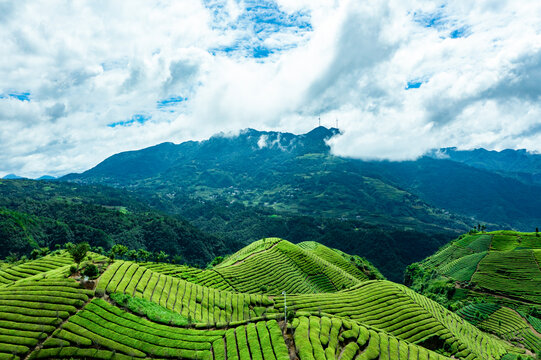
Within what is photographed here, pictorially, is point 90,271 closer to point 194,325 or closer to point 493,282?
point 194,325

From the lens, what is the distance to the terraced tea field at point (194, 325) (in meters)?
42.5

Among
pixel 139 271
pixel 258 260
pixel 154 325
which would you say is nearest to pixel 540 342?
pixel 258 260

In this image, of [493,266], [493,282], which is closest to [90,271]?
[493,282]

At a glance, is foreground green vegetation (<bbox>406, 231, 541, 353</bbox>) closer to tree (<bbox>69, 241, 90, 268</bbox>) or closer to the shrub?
the shrub

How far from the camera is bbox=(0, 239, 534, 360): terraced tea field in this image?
139 feet

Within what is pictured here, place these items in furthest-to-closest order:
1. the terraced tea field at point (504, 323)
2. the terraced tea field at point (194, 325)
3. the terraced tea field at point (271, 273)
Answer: the terraced tea field at point (271, 273) < the terraced tea field at point (504, 323) < the terraced tea field at point (194, 325)

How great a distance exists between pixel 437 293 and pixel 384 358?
360 ft

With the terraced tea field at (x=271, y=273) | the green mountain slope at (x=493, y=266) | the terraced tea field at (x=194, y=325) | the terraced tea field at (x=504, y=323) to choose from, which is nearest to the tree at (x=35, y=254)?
the terraced tea field at (x=194, y=325)

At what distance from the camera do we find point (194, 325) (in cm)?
4991

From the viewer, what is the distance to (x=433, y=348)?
66938 millimetres

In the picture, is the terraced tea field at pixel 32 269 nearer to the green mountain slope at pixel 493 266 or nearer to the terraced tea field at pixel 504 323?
the terraced tea field at pixel 504 323

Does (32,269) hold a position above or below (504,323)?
above

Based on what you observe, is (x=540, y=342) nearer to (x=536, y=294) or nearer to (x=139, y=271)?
(x=536, y=294)

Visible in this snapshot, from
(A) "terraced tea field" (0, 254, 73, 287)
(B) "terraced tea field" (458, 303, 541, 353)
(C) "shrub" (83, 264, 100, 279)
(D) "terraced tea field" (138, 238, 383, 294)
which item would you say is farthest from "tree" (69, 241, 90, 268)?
(B) "terraced tea field" (458, 303, 541, 353)
